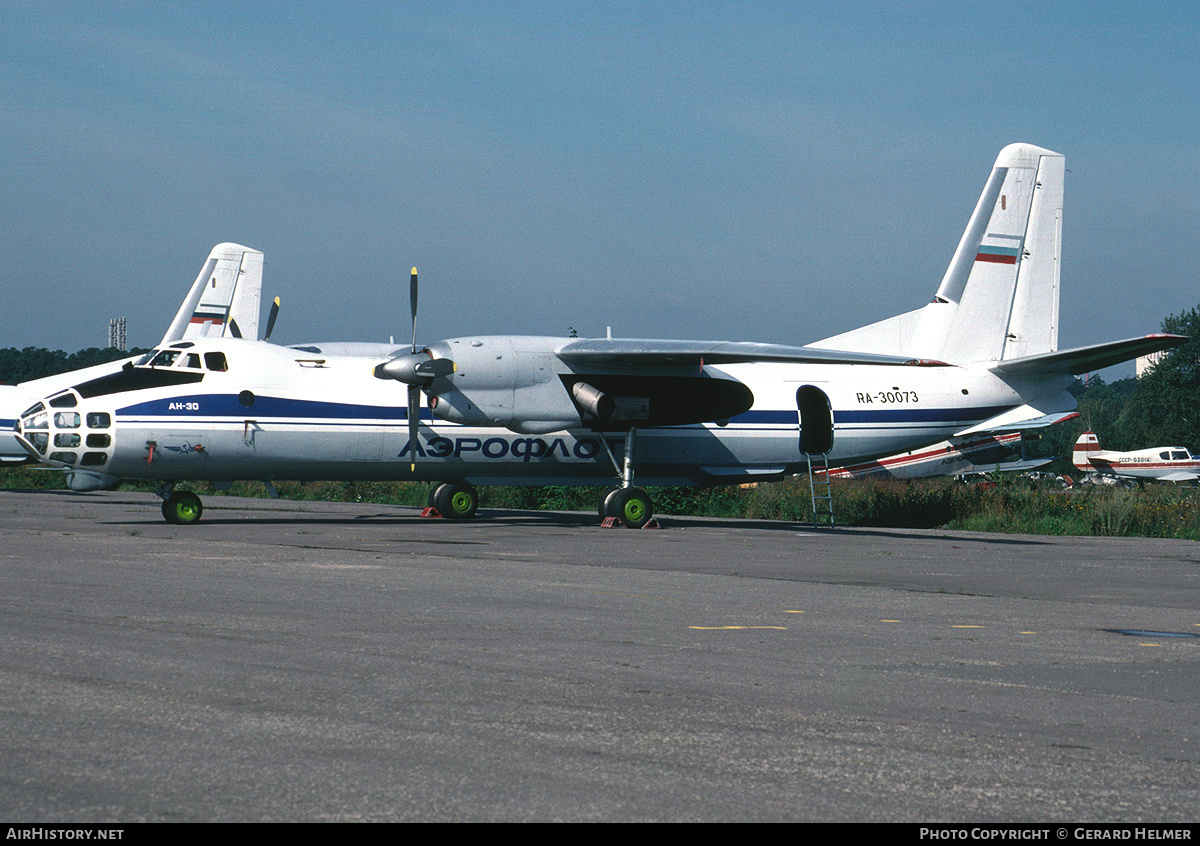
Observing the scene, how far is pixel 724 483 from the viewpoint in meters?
27.5

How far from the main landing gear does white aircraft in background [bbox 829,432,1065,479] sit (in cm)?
580

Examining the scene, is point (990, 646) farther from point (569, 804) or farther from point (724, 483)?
point (724, 483)

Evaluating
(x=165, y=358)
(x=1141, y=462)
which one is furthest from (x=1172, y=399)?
(x=165, y=358)

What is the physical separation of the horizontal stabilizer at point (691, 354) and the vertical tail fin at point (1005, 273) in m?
5.38

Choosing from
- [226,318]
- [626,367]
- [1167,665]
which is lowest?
[1167,665]

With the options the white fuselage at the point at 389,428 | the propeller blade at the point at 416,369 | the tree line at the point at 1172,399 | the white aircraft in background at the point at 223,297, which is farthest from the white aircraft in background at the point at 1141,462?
the propeller blade at the point at 416,369

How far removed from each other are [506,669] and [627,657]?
0.99 meters

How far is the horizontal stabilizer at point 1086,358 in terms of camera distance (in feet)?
71.4

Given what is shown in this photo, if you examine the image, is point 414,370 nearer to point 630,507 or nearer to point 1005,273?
point 630,507

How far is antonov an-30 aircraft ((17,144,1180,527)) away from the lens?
22.6m

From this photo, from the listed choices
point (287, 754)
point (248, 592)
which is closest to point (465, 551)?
point (248, 592)

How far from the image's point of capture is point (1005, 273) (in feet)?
94.3

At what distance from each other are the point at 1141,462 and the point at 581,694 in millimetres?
77116

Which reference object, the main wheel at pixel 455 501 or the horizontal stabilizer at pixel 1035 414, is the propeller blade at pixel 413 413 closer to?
the main wheel at pixel 455 501
